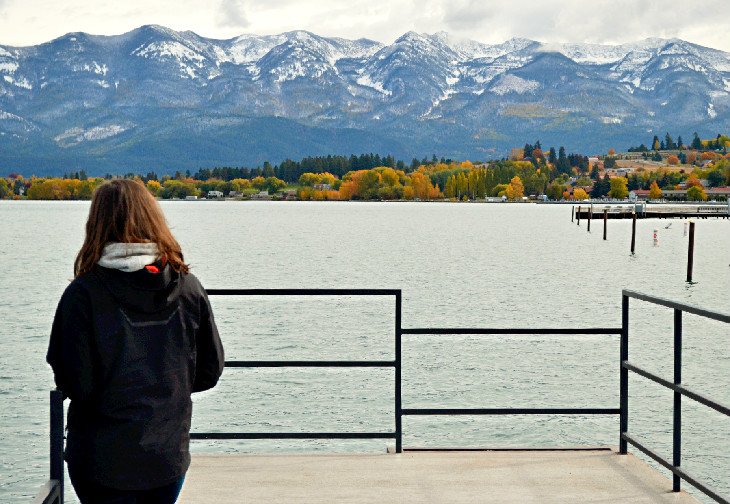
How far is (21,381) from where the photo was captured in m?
22.9

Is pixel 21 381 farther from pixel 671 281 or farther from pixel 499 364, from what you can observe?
pixel 671 281

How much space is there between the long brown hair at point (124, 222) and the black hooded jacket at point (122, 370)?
0.09 metres

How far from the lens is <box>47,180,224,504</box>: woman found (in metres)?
4.06

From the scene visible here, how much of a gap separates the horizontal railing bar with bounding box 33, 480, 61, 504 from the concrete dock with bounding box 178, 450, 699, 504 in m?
2.23

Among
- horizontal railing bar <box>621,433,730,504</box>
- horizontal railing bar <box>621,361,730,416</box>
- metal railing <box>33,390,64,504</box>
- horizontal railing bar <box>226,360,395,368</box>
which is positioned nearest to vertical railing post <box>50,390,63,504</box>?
metal railing <box>33,390,64,504</box>

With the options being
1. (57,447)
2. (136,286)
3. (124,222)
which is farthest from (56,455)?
(124,222)

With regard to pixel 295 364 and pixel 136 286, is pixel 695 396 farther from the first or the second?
Result: pixel 136 286

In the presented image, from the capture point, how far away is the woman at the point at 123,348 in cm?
406

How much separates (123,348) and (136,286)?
0.26m

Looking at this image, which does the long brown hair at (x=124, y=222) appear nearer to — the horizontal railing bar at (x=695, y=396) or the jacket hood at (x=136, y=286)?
the jacket hood at (x=136, y=286)

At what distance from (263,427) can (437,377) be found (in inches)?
238

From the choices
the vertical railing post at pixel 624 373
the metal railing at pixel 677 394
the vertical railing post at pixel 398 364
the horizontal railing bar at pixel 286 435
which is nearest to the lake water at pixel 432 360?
the vertical railing post at pixel 624 373

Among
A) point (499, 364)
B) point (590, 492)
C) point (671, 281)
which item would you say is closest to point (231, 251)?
point (671, 281)

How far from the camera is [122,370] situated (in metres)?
4.11
